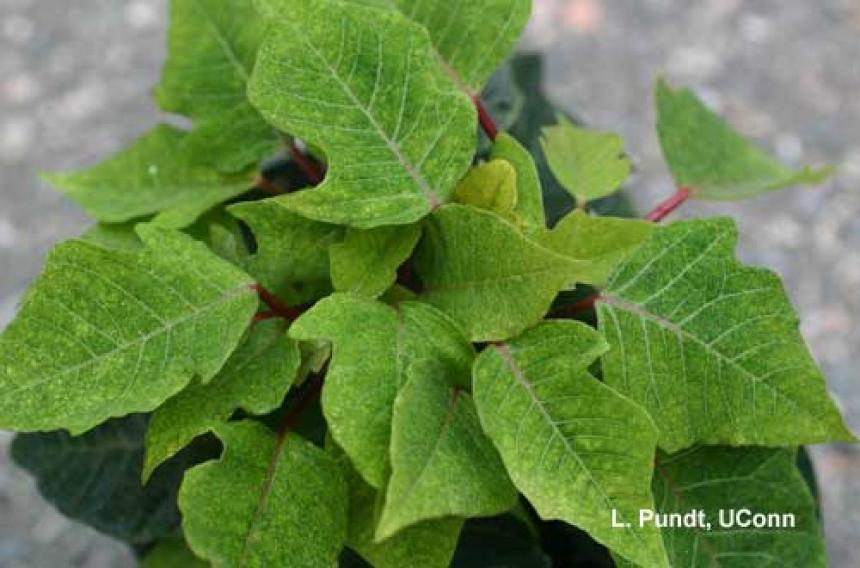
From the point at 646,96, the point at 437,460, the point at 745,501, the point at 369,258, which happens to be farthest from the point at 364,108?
the point at 646,96

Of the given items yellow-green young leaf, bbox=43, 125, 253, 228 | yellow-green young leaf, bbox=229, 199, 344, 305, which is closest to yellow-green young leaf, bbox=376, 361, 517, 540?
yellow-green young leaf, bbox=229, 199, 344, 305

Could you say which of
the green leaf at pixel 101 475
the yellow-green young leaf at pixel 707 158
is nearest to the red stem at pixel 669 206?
the yellow-green young leaf at pixel 707 158

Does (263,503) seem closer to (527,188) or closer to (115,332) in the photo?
(115,332)

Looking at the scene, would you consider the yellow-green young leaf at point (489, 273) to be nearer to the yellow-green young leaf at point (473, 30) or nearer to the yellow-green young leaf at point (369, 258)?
the yellow-green young leaf at point (369, 258)

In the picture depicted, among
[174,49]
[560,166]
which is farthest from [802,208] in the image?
[174,49]

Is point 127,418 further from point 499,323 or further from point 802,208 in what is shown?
point 802,208

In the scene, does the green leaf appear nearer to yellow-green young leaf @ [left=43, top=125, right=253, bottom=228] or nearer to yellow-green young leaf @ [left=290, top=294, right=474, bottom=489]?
yellow-green young leaf @ [left=43, top=125, right=253, bottom=228]

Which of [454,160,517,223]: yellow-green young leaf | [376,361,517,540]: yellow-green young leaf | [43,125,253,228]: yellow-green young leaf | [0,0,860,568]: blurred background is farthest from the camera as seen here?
[0,0,860,568]: blurred background
